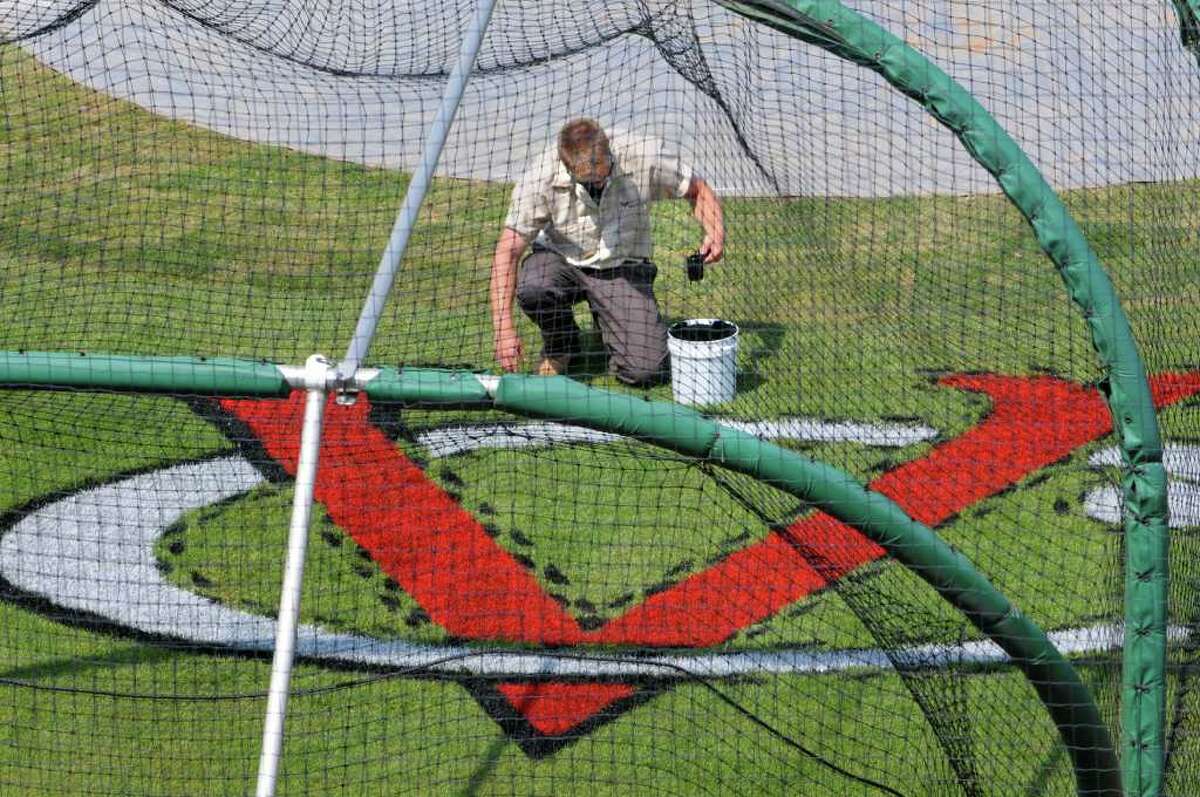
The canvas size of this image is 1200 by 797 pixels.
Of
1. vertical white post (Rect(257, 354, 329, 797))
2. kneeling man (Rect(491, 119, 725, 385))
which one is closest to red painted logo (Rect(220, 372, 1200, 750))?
kneeling man (Rect(491, 119, 725, 385))

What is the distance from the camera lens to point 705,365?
6.59 metres

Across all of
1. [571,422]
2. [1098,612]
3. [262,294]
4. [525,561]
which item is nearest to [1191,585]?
[1098,612]

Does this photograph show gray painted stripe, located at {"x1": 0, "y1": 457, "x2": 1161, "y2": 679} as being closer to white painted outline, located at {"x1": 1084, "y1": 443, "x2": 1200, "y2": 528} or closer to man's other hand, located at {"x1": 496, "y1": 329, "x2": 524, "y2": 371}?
white painted outline, located at {"x1": 1084, "y1": 443, "x2": 1200, "y2": 528}

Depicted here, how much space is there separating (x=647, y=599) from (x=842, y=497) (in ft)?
6.62

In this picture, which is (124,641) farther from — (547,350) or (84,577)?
(547,350)

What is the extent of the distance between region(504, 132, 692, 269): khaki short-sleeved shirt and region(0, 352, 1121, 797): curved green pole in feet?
10.4

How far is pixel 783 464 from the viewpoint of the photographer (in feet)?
10.6

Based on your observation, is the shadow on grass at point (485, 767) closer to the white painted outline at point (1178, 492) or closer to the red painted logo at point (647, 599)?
the red painted logo at point (647, 599)

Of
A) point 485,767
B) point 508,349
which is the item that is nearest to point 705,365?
point 508,349

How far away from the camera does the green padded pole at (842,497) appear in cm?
319

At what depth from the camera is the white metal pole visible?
323cm

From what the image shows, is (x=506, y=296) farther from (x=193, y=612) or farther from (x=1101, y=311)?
(x=1101, y=311)

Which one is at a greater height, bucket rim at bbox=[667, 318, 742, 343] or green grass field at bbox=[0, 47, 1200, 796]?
bucket rim at bbox=[667, 318, 742, 343]

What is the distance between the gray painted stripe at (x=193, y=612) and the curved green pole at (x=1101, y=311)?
690 millimetres
